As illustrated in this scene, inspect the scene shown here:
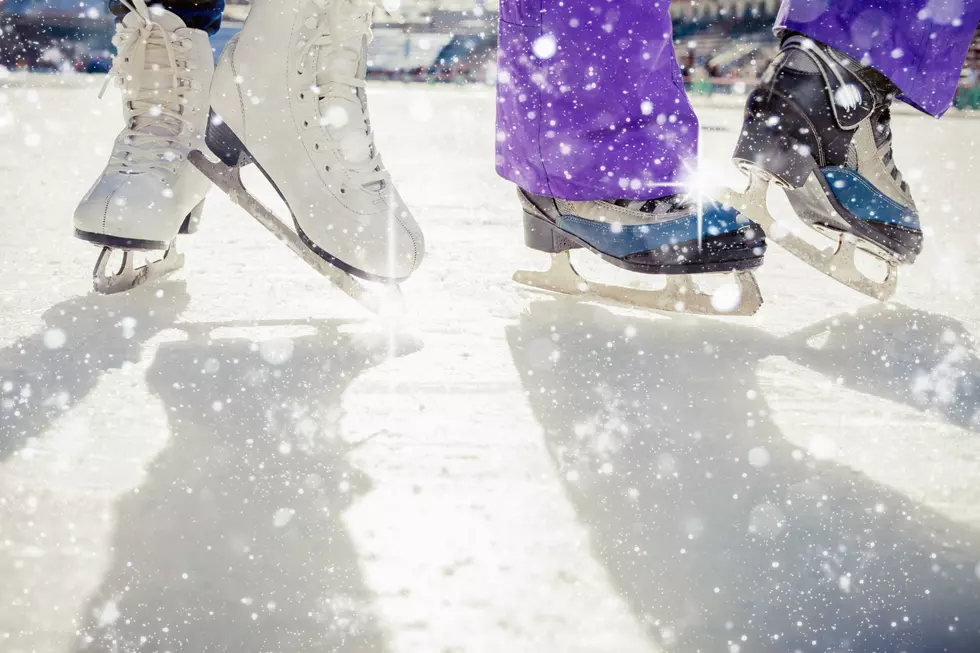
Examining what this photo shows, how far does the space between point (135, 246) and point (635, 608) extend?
2.19 feet

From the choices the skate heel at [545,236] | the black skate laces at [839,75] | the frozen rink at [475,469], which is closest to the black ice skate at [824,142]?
the black skate laces at [839,75]

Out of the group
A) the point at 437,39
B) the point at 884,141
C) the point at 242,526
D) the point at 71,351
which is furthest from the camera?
the point at 437,39

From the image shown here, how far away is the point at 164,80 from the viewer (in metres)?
0.93

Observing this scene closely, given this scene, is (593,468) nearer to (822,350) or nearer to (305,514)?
(305,514)

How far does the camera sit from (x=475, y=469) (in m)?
0.57

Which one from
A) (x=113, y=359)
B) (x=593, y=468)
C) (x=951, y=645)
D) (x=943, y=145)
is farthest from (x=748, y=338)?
(x=943, y=145)

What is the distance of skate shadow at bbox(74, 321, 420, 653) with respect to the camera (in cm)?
40

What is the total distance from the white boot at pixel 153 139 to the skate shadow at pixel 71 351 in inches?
2.3

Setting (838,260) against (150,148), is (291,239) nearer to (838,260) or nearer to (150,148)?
(150,148)

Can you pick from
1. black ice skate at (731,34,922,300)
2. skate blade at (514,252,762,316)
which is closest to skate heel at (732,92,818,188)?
black ice skate at (731,34,922,300)

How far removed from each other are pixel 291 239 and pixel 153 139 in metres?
0.22

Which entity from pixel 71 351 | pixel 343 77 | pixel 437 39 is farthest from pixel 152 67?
pixel 437 39

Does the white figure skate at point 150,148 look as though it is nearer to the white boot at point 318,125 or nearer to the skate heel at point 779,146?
the white boot at point 318,125

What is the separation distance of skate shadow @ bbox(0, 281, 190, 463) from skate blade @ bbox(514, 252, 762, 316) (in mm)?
427
